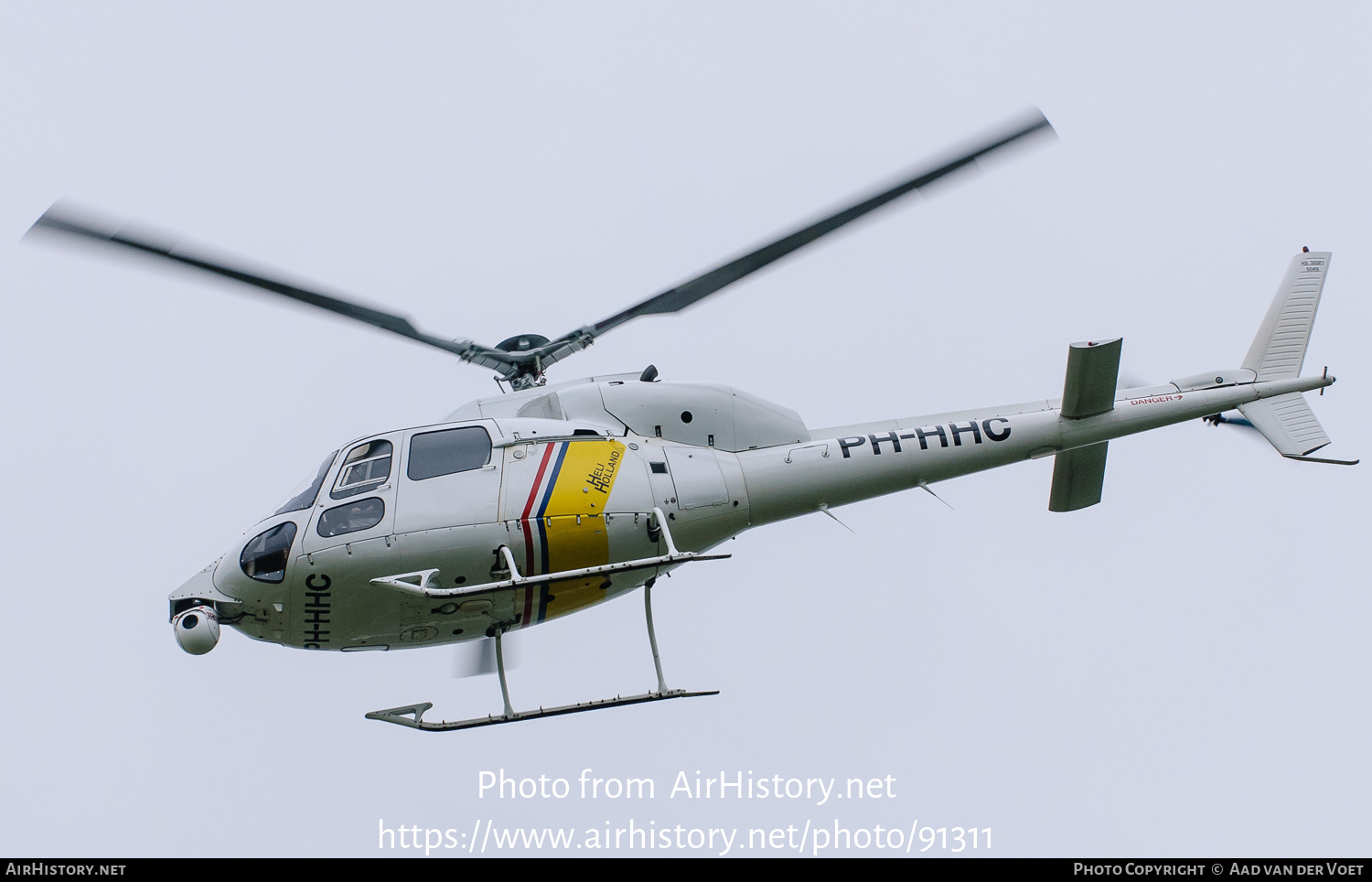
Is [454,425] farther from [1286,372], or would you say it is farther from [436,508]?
[1286,372]

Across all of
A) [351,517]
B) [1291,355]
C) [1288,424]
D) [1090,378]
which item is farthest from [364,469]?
[1291,355]

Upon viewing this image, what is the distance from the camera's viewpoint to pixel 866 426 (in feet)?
37.1

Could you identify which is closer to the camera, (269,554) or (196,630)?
(196,630)

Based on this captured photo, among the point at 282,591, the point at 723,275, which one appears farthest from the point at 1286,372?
the point at 282,591

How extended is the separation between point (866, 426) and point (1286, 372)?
4.85m

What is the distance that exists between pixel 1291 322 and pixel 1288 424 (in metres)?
1.24

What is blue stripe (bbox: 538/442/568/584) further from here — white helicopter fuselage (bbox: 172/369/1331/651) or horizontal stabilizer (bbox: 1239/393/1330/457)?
horizontal stabilizer (bbox: 1239/393/1330/457)

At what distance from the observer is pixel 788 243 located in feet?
31.7

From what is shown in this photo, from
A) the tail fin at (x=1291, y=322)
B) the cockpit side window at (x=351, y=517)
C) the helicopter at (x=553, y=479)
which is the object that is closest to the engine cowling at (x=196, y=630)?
the helicopter at (x=553, y=479)

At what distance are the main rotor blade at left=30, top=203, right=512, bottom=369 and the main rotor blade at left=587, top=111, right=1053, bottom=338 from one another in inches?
41.0

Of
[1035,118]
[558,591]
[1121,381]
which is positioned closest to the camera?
[1035,118]

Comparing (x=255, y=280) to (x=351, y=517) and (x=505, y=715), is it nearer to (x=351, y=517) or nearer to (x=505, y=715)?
(x=351, y=517)

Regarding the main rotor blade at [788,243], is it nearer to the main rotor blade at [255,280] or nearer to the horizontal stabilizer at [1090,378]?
the main rotor blade at [255,280]

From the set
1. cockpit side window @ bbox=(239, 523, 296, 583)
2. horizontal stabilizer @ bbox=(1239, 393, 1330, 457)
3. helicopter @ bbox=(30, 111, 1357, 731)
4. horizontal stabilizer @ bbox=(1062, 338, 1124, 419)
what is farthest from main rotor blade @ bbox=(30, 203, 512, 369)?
horizontal stabilizer @ bbox=(1239, 393, 1330, 457)
